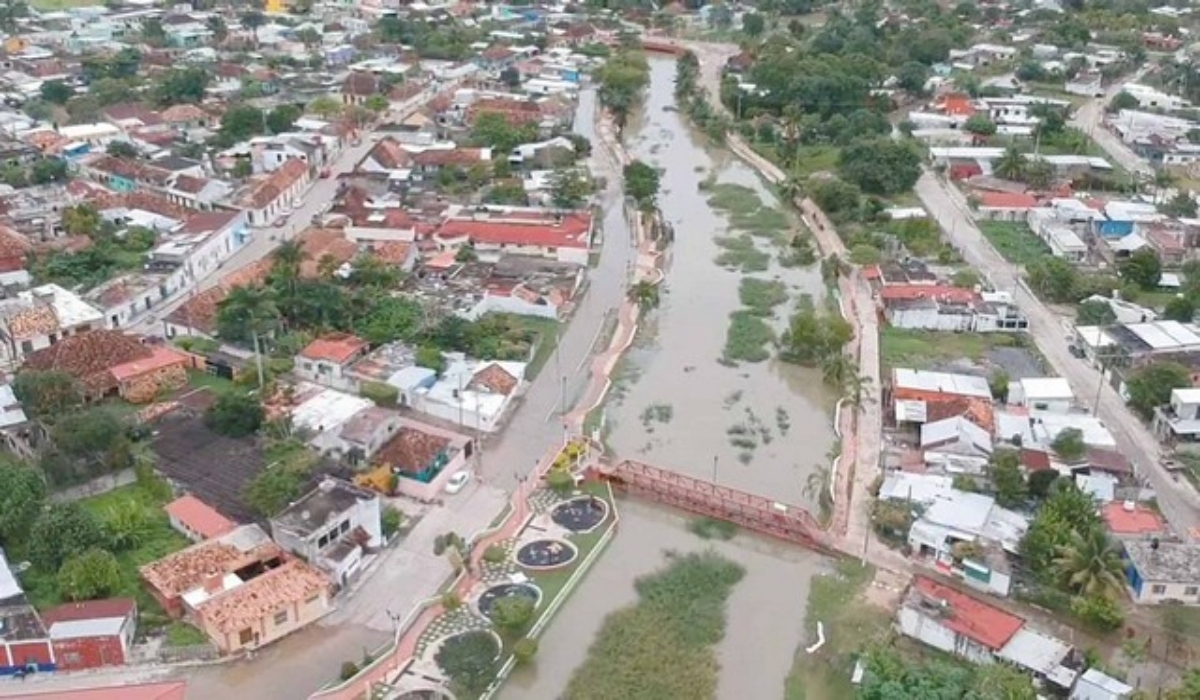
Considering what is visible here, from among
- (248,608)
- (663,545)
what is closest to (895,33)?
(663,545)

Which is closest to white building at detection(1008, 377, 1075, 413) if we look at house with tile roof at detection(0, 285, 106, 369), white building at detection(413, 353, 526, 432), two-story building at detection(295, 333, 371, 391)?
white building at detection(413, 353, 526, 432)

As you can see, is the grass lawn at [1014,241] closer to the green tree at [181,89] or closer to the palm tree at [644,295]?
the palm tree at [644,295]

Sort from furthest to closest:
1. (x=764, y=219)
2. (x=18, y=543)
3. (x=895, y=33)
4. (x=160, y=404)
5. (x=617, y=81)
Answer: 1. (x=895, y=33)
2. (x=617, y=81)
3. (x=764, y=219)
4. (x=160, y=404)
5. (x=18, y=543)

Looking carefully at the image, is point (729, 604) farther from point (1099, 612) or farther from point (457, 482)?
point (457, 482)

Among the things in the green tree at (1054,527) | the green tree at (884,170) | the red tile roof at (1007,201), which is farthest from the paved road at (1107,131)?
the green tree at (1054,527)

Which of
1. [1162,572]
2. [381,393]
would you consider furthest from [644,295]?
[1162,572]

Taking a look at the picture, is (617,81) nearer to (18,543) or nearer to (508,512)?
(508,512)
